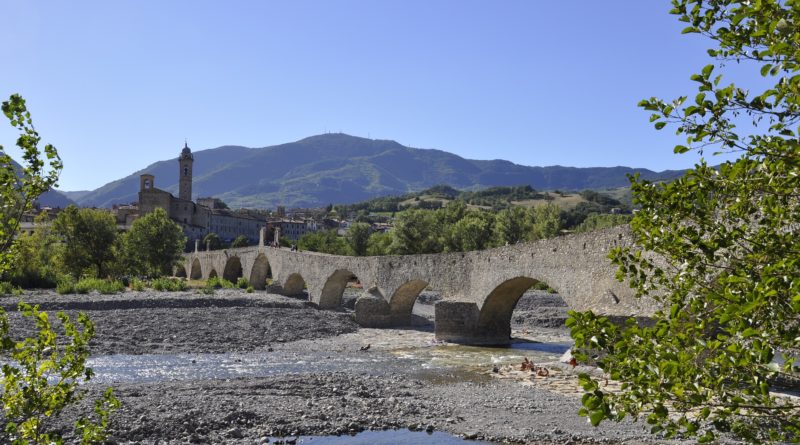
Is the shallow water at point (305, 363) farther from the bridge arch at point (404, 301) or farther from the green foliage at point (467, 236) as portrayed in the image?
the green foliage at point (467, 236)

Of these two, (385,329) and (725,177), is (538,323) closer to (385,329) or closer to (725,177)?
(385,329)

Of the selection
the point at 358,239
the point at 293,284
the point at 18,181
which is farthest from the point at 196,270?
the point at 18,181

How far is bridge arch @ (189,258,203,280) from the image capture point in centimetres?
7888

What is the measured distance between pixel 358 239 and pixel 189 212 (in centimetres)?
5605

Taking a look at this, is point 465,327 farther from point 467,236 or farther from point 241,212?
point 241,212

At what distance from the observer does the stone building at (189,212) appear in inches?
4365

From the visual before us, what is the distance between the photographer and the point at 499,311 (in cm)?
2744

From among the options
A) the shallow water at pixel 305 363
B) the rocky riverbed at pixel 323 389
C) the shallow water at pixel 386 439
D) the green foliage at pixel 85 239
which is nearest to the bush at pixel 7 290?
the rocky riverbed at pixel 323 389

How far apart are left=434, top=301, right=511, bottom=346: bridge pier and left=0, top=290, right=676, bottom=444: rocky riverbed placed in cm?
Result: 103

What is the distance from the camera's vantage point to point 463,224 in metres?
62.4

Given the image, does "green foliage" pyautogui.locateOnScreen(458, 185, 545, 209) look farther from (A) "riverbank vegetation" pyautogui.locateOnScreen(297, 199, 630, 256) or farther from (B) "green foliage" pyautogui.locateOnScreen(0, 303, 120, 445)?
(B) "green foliage" pyautogui.locateOnScreen(0, 303, 120, 445)

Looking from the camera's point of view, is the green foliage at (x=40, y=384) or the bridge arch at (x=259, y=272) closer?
the green foliage at (x=40, y=384)

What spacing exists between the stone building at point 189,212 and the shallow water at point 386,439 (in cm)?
9807

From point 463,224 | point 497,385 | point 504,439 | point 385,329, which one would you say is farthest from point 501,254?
point 463,224
